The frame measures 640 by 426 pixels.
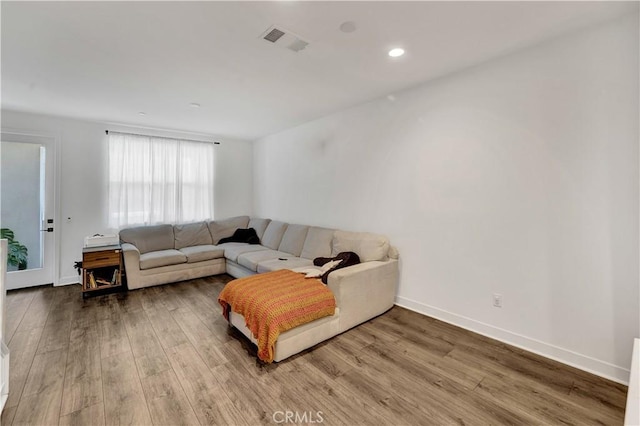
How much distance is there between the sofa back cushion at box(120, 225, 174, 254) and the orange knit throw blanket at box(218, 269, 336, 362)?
8.28ft

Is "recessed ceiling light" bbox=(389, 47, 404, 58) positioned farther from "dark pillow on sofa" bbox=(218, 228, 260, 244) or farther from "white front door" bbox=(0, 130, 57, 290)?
"white front door" bbox=(0, 130, 57, 290)

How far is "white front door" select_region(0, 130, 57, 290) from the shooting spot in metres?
3.99

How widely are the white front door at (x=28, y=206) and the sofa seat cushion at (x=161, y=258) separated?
1393mm

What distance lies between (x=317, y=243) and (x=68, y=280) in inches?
152

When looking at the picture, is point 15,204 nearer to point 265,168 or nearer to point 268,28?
point 265,168

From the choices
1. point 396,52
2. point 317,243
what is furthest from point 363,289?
point 396,52

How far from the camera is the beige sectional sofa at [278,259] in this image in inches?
107

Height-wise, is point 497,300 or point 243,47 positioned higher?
point 243,47

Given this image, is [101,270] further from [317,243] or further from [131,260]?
[317,243]

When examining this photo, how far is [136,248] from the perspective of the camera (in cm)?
432

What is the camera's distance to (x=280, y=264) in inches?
149

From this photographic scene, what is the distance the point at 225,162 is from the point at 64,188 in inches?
101

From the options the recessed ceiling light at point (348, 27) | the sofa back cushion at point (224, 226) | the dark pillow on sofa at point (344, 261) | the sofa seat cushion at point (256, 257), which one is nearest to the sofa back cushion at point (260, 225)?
the sofa back cushion at point (224, 226)

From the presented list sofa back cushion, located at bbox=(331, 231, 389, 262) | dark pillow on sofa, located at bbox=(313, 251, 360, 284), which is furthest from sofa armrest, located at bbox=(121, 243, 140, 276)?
sofa back cushion, located at bbox=(331, 231, 389, 262)
